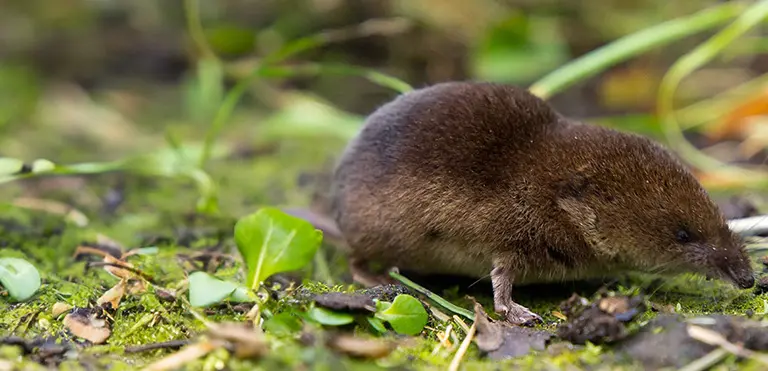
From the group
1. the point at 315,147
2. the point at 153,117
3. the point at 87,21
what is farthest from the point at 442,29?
the point at 87,21

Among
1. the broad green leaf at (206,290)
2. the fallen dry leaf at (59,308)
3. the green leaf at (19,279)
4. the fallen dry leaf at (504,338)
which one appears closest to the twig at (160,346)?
the broad green leaf at (206,290)

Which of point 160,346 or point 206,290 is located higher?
point 206,290

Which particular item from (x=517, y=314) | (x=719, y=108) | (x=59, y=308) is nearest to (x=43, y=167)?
(x=59, y=308)

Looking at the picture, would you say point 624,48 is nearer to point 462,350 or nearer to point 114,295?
point 462,350

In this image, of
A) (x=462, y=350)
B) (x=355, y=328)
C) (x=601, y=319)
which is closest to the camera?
(x=601, y=319)

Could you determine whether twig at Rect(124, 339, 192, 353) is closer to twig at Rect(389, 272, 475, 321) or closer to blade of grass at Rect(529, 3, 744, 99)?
twig at Rect(389, 272, 475, 321)

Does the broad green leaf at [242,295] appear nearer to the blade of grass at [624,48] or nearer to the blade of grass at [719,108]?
the blade of grass at [624,48]

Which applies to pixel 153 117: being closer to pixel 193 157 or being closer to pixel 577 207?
pixel 193 157
